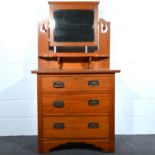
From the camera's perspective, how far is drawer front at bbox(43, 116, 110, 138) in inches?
108

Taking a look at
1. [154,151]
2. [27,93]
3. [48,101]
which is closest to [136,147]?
[154,151]

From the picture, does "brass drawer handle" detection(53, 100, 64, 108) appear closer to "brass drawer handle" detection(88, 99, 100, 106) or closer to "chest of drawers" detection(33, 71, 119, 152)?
"chest of drawers" detection(33, 71, 119, 152)

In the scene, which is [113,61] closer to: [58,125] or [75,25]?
[75,25]

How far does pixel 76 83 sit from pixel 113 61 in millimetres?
776

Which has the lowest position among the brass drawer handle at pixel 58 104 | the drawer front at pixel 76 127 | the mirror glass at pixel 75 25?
the drawer front at pixel 76 127

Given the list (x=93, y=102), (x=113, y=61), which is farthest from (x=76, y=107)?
(x=113, y=61)

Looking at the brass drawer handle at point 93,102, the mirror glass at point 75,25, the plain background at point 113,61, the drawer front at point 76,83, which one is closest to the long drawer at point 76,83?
the drawer front at point 76,83

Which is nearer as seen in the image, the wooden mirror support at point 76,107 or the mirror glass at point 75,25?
the wooden mirror support at point 76,107

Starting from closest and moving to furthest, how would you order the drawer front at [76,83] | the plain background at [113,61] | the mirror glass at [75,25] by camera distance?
the drawer front at [76,83] < the mirror glass at [75,25] < the plain background at [113,61]

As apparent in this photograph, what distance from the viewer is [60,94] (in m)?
2.73

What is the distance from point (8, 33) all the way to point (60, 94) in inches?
41.3

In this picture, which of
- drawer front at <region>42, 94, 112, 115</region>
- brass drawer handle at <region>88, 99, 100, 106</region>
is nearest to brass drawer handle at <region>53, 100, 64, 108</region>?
drawer front at <region>42, 94, 112, 115</region>

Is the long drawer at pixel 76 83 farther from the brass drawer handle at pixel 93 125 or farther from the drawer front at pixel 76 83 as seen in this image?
the brass drawer handle at pixel 93 125

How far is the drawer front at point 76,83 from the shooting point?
2711 mm
